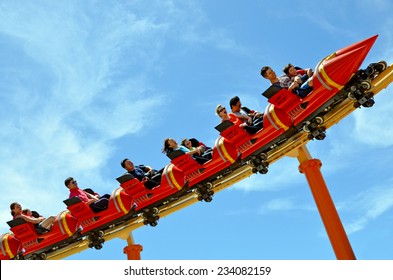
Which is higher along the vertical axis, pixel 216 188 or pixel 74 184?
pixel 74 184

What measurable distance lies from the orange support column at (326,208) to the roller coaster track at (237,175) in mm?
430

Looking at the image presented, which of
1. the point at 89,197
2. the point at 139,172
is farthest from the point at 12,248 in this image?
the point at 139,172

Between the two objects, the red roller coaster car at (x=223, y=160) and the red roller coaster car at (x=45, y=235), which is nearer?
the red roller coaster car at (x=223, y=160)

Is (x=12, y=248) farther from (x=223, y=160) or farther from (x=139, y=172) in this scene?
(x=223, y=160)

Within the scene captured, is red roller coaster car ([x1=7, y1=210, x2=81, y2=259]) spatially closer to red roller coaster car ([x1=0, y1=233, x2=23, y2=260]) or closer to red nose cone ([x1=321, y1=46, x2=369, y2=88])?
red roller coaster car ([x1=0, y1=233, x2=23, y2=260])

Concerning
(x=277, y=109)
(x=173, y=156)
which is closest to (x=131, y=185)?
(x=173, y=156)

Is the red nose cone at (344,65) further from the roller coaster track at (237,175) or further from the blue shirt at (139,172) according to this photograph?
the blue shirt at (139,172)

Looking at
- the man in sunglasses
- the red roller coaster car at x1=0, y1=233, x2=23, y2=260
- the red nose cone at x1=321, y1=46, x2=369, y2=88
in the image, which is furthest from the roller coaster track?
the red roller coaster car at x1=0, y1=233, x2=23, y2=260

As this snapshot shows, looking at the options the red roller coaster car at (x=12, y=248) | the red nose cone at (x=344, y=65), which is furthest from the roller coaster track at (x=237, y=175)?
the red roller coaster car at (x=12, y=248)

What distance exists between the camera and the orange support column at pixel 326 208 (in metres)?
6.84

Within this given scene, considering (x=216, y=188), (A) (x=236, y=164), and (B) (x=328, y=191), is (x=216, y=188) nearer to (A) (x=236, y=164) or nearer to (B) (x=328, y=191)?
(A) (x=236, y=164)

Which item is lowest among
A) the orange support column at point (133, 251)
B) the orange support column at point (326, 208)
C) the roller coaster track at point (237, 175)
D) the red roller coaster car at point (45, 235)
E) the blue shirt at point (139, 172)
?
the orange support column at point (326, 208)
